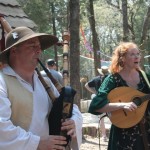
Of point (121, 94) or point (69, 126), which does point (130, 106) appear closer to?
point (121, 94)

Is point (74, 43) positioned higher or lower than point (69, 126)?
lower

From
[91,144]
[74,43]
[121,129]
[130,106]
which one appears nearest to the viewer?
[130,106]

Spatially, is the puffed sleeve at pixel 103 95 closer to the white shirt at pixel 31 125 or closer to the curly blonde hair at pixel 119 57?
the curly blonde hair at pixel 119 57

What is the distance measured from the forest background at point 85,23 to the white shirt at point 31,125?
9.85ft

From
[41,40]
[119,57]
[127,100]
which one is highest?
[41,40]

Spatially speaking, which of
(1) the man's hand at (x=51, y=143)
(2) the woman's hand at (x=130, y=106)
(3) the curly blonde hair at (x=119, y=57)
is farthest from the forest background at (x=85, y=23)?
(1) the man's hand at (x=51, y=143)

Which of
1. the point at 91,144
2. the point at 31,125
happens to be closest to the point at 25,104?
the point at 31,125

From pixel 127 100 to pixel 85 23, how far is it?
30.4 m

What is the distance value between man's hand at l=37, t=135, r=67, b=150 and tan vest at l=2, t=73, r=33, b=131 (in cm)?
16

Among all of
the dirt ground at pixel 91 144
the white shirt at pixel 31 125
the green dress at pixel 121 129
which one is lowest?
the dirt ground at pixel 91 144

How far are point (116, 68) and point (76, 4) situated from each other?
3.72 m

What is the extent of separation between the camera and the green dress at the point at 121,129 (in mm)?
4168

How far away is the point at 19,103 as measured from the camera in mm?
2484

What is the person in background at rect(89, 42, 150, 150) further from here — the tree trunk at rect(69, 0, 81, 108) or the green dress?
the tree trunk at rect(69, 0, 81, 108)
